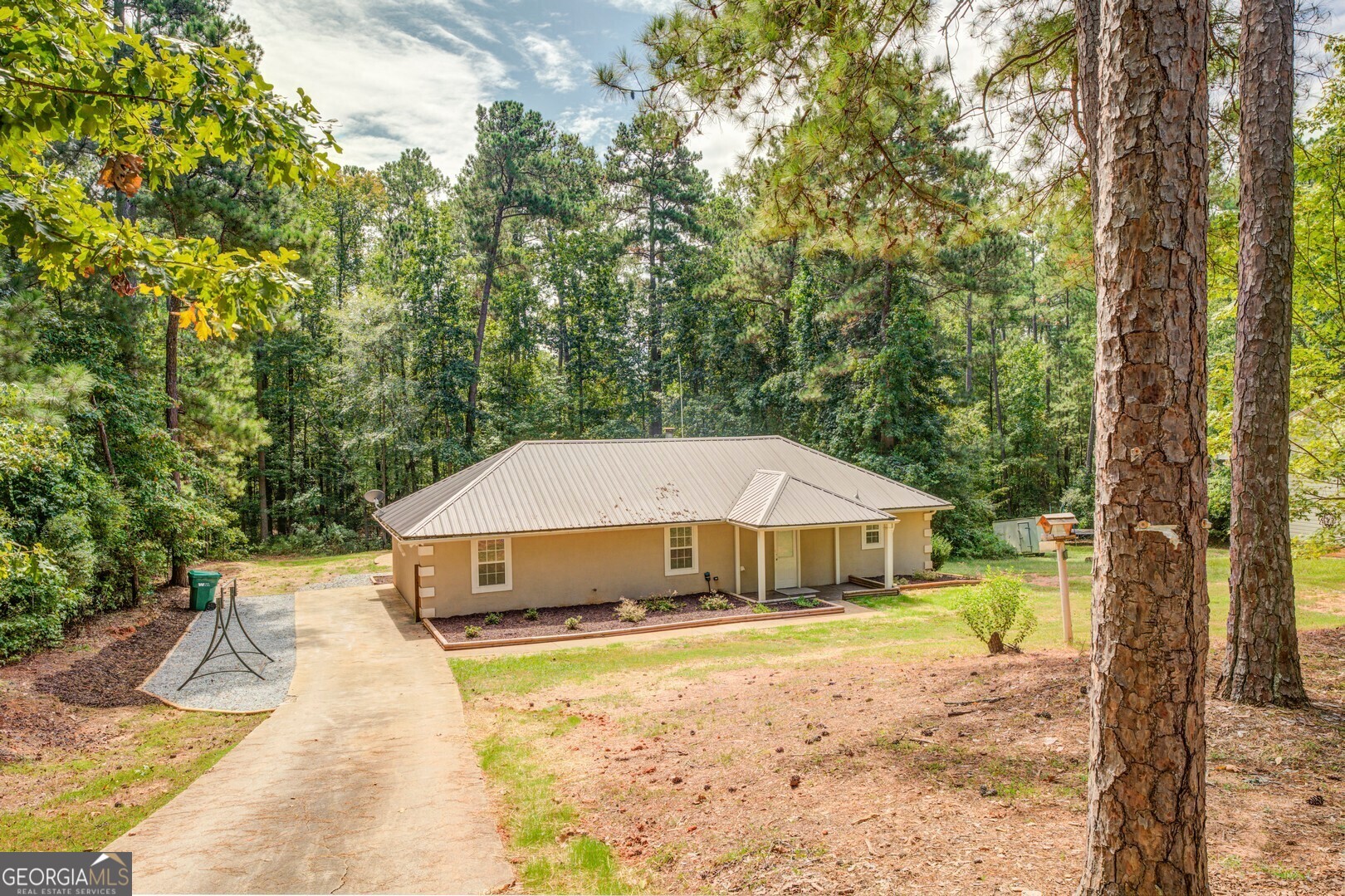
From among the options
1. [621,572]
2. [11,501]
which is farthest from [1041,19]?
[11,501]

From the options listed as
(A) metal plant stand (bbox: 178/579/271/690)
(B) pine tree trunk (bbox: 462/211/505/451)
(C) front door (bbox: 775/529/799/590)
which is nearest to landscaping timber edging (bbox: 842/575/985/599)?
(C) front door (bbox: 775/529/799/590)

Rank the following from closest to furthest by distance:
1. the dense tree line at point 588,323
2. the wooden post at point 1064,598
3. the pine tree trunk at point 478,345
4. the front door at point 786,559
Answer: the dense tree line at point 588,323 < the wooden post at point 1064,598 < the front door at point 786,559 < the pine tree trunk at point 478,345

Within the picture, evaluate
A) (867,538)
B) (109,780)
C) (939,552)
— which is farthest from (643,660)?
(939,552)

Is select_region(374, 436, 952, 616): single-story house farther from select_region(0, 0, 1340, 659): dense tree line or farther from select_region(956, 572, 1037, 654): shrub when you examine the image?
select_region(956, 572, 1037, 654): shrub

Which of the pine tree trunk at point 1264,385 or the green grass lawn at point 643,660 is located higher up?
the pine tree trunk at point 1264,385

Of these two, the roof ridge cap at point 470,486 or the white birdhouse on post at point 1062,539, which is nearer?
the white birdhouse on post at point 1062,539

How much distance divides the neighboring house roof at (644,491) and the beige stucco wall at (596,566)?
18.5 inches

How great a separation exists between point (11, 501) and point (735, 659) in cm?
1101

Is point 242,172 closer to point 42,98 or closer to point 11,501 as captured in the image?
point 11,501

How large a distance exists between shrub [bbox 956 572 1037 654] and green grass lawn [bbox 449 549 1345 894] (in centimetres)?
48

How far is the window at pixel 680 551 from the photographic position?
53.0 ft

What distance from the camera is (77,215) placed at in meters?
4.28

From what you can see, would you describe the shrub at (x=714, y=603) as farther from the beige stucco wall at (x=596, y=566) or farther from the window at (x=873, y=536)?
the window at (x=873, y=536)

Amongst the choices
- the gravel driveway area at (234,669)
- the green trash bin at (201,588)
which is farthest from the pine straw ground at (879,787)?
the green trash bin at (201,588)
